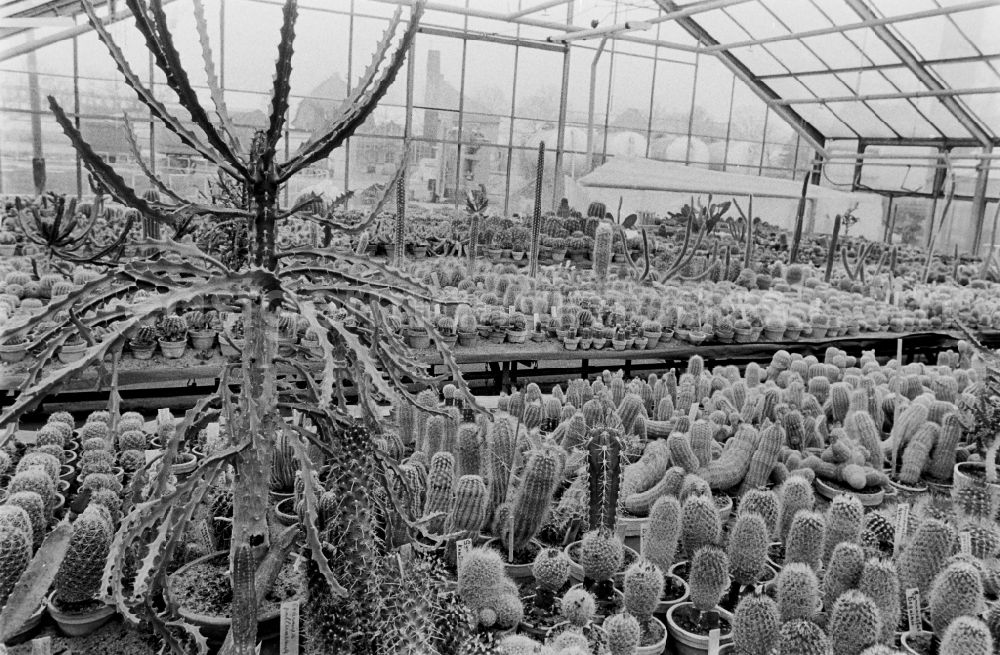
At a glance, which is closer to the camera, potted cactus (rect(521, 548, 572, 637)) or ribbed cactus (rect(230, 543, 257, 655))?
ribbed cactus (rect(230, 543, 257, 655))

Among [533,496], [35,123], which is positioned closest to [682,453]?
[533,496]

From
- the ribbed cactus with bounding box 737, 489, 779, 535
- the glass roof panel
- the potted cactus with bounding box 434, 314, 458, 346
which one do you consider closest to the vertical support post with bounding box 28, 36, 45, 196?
the potted cactus with bounding box 434, 314, 458, 346

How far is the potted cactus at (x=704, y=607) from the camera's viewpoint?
6.89 feet

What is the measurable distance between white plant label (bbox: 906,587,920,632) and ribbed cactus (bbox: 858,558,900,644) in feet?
0.42

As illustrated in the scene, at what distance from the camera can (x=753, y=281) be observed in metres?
8.96

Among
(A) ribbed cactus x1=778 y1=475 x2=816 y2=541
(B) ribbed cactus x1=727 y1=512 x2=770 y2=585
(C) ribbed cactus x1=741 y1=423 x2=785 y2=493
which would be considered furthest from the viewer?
(C) ribbed cactus x1=741 y1=423 x2=785 y2=493

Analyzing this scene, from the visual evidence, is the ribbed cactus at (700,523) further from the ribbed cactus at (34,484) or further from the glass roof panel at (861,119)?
the glass roof panel at (861,119)

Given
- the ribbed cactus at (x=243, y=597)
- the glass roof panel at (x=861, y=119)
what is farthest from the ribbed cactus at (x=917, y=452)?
the glass roof panel at (x=861, y=119)

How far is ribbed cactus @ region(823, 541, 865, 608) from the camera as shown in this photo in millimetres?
2148

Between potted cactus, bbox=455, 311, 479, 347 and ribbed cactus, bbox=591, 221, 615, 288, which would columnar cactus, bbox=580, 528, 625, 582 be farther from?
ribbed cactus, bbox=591, 221, 615, 288

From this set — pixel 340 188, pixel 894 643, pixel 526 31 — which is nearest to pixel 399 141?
pixel 340 188

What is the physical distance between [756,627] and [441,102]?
14.3 meters

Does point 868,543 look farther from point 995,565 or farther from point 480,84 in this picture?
point 480,84

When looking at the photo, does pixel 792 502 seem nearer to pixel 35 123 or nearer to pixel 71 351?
pixel 71 351
